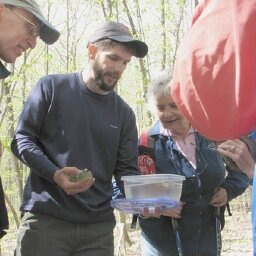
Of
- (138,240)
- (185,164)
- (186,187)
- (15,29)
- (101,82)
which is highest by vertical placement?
(15,29)

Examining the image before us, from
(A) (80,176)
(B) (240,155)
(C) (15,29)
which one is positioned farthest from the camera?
(A) (80,176)

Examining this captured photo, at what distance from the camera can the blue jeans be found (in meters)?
2.58

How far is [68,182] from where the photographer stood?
243 cm

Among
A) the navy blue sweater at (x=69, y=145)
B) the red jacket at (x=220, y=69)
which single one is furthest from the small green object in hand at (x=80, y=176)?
the red jacket at (x=220, y=69)

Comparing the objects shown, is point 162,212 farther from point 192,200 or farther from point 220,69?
point 220,69

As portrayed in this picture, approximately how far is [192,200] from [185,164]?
0.21 meters

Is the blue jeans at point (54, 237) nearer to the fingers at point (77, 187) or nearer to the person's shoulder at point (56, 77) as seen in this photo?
the fingers at point (77, 187)

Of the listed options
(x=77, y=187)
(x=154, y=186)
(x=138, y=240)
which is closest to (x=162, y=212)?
(x=154, y=186)

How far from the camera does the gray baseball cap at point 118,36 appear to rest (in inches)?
115

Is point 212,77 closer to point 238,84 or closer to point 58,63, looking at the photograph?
point 238,84

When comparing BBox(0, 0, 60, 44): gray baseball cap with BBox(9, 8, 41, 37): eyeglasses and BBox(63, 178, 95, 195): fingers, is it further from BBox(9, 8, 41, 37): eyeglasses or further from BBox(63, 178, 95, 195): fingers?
BBox(63, 178, 95, 195): fingers

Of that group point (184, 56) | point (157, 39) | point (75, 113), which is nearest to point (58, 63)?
point (157, 39)

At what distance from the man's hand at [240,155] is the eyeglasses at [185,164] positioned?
0.90 meters

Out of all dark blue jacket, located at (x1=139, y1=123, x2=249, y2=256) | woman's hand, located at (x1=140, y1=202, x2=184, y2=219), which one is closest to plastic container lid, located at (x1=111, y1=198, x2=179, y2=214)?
woman's hand, located at (x1=140, y1=202, x2=184, y2=219)
